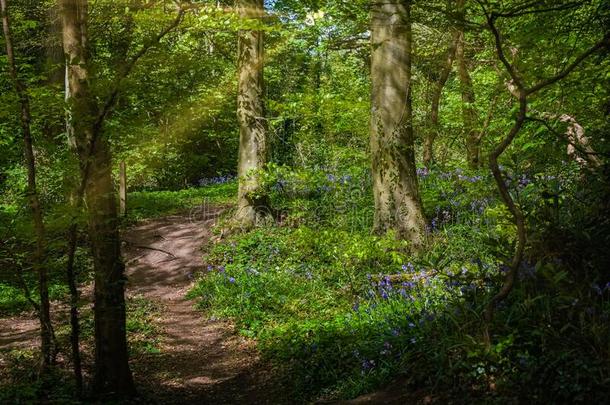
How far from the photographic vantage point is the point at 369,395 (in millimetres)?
4039

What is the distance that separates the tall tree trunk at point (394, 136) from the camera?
306 inches

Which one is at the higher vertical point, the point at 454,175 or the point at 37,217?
the point at 454,175

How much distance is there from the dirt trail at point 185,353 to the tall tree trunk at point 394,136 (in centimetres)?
287

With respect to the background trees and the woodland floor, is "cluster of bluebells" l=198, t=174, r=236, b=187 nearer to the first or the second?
the background trees

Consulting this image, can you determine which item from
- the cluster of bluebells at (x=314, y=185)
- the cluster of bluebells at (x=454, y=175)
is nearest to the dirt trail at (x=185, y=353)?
the cluster of bluebells at (x=314, y=185)

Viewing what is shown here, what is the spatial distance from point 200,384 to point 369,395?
2466 millimetres

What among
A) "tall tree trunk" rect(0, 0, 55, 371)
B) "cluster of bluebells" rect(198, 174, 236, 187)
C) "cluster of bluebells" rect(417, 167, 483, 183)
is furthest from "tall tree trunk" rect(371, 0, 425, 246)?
"cluster of bluebells" rect(198, 174, 236, 187)

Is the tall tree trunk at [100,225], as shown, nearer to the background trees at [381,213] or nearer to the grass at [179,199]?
→ the background trees at [381,213]

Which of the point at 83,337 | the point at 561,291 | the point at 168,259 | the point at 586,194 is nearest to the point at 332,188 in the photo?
the point at 168,259

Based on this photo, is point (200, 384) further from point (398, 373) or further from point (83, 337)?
point (398, 373)

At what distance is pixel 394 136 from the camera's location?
25.6 feet

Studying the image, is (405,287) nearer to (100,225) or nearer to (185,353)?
(185,353)

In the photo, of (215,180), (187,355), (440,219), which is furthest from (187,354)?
(215,180)

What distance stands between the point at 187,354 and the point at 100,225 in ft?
10.1
